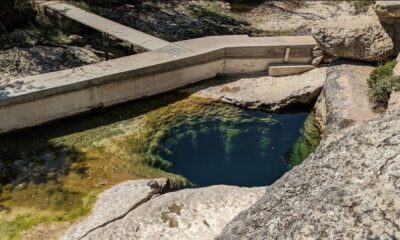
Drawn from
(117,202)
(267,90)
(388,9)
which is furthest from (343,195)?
(388,9)

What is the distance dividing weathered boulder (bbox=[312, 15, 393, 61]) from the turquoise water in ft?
8.31

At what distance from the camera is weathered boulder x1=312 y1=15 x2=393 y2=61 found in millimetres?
12594

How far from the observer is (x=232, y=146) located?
11.2 meters

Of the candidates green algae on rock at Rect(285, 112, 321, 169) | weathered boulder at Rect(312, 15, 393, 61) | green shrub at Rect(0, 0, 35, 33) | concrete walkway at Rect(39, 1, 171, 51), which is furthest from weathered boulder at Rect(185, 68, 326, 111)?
green shrub at Rect(0, 0, 35, 33)

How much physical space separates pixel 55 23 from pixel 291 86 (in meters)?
9.67

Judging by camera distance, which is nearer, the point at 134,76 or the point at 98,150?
the point at 98,150

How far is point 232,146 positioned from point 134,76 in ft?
11.7

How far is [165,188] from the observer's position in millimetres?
9078

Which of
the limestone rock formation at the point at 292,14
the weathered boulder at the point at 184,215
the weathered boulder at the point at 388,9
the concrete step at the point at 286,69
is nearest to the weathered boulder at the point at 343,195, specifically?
the weathered boulder at the point at 184,215

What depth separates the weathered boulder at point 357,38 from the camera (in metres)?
12.6

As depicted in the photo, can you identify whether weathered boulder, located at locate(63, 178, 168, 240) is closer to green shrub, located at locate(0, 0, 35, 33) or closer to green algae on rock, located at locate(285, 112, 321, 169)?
green algae on rock, located at locate(285, 112, 321, 169)

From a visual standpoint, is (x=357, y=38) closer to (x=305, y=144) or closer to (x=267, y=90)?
(x=267, y=90)

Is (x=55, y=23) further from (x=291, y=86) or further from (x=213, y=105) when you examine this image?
(x=291, y=86)

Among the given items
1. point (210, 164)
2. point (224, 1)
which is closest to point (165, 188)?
point (210, 164)
